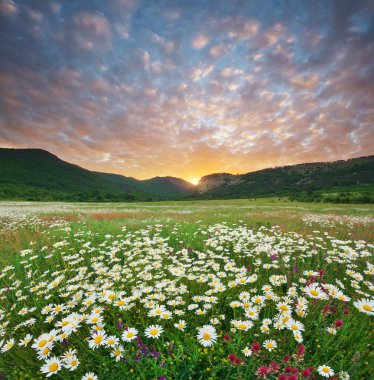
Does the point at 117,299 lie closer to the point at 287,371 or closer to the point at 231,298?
the point at 231,298

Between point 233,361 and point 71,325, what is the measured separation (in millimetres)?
1940

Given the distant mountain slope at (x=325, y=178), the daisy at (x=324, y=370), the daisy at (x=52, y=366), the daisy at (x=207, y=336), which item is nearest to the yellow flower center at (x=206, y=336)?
the daisy at (x=207, y=336)

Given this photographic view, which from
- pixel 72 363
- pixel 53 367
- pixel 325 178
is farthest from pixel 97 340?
pixel 325 178

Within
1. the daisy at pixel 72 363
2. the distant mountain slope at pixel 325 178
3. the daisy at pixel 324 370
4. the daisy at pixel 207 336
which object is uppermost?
the distant mountain slope at pixel 325 178

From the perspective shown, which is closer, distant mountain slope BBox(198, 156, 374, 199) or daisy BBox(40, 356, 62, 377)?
daisy BBox(40, 356, 62, 377)

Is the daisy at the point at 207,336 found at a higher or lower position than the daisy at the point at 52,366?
higher

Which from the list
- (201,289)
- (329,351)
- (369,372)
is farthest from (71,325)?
(369,372)

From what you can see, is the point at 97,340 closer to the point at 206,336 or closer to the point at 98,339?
the point at 98,339

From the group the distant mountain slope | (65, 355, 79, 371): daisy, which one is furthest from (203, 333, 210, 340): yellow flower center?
the distant mountain slope

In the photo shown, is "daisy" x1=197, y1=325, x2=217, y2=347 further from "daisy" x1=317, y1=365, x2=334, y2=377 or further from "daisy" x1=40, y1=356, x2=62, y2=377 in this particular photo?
"daisy" x1=40, y1=356, x2=62, y2=377

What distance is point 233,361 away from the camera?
197cm

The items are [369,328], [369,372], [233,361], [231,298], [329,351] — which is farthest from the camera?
[231,298]

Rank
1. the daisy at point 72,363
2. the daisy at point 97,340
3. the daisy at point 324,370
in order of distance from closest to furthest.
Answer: the daisy at point 324,370
the daisy at point 72,363
the daisy at point 97,340

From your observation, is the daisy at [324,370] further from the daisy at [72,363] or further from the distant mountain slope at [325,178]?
the distant mountain slope at [325,178]
